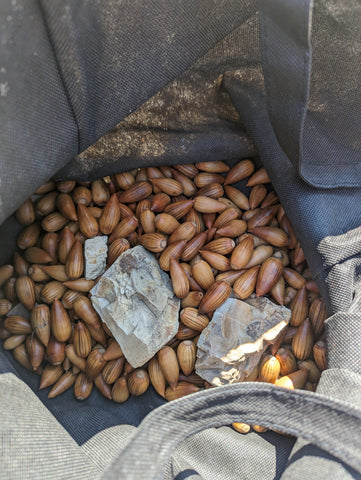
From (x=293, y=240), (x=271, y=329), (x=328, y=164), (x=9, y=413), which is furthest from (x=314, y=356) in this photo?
(x=9, y=413)

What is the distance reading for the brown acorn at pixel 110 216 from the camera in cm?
98

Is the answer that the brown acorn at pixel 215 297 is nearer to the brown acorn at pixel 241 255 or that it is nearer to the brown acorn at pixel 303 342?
the brown acorn at pixel 241 255

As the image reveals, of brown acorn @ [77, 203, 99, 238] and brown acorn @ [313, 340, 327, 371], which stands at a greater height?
brown acorn @ [77, 203, 99, 238]

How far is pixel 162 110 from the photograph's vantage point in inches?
35.8

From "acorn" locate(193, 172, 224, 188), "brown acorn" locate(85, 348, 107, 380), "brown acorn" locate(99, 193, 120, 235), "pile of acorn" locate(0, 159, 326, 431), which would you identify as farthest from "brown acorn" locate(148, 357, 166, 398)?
"acorn" locate(193, 172, 224, 188)

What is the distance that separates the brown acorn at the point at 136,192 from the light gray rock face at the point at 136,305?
0.43ft

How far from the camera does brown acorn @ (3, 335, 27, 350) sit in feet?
2.98

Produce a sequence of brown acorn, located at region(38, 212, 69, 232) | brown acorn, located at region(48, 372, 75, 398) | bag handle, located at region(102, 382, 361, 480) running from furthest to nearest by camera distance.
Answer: brown acorn, located at region(38, 212, 69, 232) < brown acorn, located at region(48, 372, 75, 398) < bag handle, located at region(102, 382, 361, 480)

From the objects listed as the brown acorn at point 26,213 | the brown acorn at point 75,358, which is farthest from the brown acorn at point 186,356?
the brown acorn at point 26,213

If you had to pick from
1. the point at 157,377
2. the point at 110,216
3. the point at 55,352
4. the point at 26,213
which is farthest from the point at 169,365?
the point at 26,213

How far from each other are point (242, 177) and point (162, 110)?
0.84 feet

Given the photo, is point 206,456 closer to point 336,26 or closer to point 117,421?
point 117,421

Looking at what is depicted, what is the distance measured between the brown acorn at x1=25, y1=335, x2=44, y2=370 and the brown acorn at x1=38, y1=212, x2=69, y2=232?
25 centimetres

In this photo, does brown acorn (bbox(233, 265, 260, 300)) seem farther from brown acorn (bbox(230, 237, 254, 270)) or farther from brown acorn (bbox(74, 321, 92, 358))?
brown acorn (bbox(74, 321, 92, 358))
